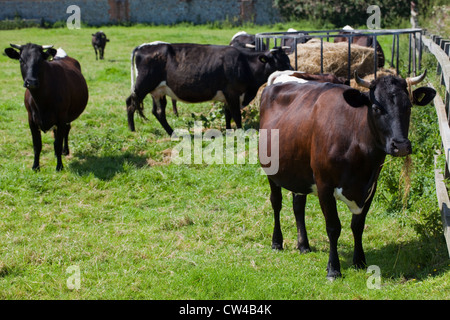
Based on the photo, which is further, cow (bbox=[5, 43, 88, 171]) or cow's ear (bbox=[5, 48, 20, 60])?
cow's ear (bbox=[5, 48, 20, 60])

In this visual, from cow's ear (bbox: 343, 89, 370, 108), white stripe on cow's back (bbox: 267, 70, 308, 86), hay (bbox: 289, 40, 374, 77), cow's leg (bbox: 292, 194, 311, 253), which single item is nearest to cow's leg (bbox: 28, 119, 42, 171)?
white stripe on cow's back (bbox: 267, 70, 308, 86)

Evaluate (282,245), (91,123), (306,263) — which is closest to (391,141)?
(306,263)

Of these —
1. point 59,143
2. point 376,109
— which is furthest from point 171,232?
point 59,143

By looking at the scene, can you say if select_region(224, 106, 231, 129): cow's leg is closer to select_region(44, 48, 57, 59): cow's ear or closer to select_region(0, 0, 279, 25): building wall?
select_region(44, 48, 57, 59): cow's ear

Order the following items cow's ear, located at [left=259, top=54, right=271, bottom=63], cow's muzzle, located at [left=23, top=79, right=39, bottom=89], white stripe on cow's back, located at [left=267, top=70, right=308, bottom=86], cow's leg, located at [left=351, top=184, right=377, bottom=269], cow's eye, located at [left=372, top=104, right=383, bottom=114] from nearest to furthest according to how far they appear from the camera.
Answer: cow's eye, located at [left=372, top=104, right=383, bottom=114], cow's leg, located at [left=351, top=184, right=377, bottom=269], white stripe on cow's back, located at [left=267, top=70, right=308, bottom=86], cow's muzzle, located at [left=23, top=79, right=39, bottom=89], cow's ear, located at [left=259, top=54, right=271, bottom=63]

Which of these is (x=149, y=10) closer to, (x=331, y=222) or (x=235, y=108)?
(x=235, y=108)

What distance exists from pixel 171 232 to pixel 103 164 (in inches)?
117

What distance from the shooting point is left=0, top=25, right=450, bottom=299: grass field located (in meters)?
5.18

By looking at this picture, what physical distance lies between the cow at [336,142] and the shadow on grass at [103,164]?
11.1 ft

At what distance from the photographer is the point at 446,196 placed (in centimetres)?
534

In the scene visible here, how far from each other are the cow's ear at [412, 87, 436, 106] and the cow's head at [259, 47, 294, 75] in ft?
20.8

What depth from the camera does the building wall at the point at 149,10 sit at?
37438 mm

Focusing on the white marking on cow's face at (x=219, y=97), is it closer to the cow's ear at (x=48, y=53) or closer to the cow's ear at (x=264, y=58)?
the cow's ear at (x=264, y=58)
